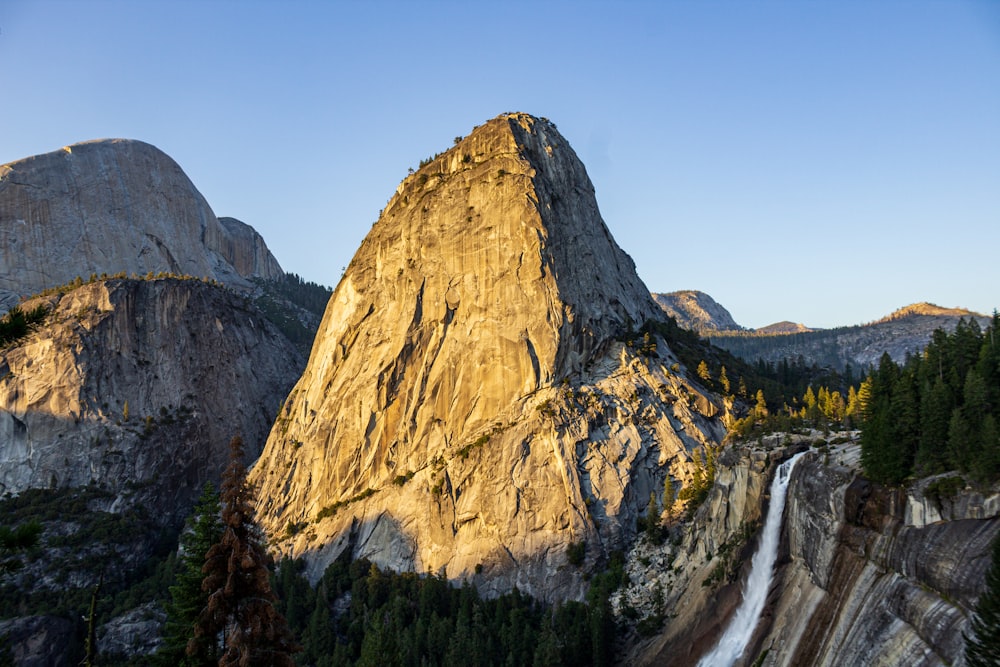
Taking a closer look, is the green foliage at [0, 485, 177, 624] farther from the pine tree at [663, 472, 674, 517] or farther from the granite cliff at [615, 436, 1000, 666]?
the granite cliff at [615, 436, 1000, 666]

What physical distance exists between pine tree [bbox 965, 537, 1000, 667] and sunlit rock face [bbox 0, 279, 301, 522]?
106524mm

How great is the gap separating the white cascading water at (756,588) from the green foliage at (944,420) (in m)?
9.01

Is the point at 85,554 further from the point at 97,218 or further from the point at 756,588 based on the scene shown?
the point at 756,588

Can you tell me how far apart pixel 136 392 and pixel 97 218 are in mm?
43038

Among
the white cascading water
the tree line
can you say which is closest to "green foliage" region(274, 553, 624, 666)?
the tree line

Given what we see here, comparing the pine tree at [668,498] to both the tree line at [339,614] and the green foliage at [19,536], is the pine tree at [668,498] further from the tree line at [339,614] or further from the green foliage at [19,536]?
the green foliage at [19,536]

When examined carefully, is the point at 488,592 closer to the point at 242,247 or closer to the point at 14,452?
the point at 14,452

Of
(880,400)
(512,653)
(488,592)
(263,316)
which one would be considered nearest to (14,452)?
(263,316)

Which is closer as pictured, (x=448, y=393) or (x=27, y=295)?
(x=448, y=393)

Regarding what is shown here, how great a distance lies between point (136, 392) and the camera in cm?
12112

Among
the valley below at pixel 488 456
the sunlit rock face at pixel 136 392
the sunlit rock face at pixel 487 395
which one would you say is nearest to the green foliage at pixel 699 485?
the valley below at pixel 488 456

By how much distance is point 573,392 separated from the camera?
3469 inches

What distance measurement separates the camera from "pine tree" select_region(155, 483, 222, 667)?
29.0 meters

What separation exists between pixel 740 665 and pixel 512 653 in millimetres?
22502
